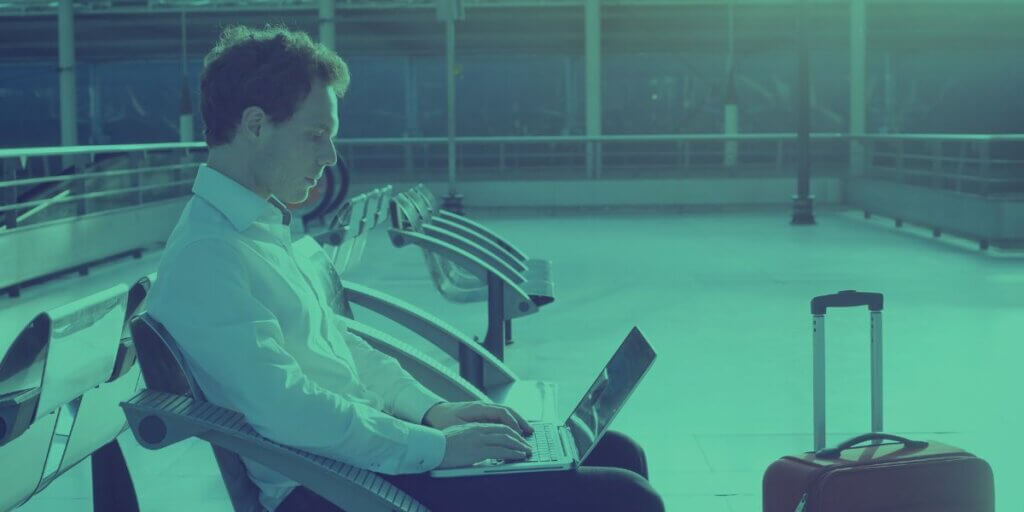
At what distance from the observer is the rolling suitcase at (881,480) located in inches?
116

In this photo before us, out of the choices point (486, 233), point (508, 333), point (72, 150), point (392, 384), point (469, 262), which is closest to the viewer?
point (392, 384)

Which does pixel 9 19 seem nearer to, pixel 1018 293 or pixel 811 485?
pixel 1018 293

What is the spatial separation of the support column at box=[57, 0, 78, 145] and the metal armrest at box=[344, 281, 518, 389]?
25155 mm

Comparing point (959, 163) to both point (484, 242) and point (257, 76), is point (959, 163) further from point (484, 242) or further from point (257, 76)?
point (257, 76)

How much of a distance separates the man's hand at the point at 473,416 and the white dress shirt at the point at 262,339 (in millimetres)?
260

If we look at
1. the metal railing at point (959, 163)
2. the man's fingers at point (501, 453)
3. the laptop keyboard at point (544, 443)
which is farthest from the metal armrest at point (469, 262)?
the metal railing at point (959, 163)

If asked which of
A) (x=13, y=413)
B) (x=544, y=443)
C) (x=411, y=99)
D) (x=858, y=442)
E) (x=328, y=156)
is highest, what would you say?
(x=411, y=99)

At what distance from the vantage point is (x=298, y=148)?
2.48 m

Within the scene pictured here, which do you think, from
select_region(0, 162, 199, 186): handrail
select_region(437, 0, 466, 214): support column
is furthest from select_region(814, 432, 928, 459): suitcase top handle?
select_region(437, 0, 466, 214): support column

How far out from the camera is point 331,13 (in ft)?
83.7

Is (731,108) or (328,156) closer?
(328,156)

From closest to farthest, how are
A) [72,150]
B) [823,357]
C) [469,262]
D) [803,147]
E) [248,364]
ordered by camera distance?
[248,364] < [823,357] < [469,262] < [72,150] < [803,147]

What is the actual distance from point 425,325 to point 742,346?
304 centimetres

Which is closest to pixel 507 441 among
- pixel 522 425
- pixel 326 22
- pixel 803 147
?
pixel 522 425
